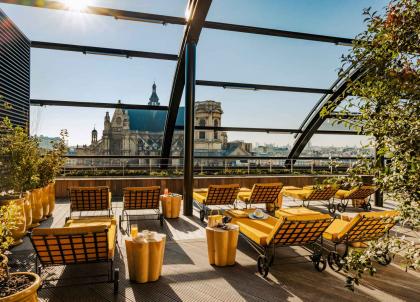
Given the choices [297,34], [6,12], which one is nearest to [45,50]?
[6,12]

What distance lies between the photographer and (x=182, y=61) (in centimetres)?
921

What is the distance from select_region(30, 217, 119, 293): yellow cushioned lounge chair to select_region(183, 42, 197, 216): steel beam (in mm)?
3700

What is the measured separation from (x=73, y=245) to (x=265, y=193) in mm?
4677

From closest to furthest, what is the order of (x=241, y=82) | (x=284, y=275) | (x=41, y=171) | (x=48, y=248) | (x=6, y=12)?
(x=48, y=248) → (x=284, y=275) → (x=41, y=171) → (x=6, y=12) → (x=241, y=82)

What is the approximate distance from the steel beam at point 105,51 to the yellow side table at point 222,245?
6.92 m

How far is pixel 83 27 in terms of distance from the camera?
883 cm

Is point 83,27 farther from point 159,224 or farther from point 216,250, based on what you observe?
point 216,250

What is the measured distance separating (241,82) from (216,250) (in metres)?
8.04

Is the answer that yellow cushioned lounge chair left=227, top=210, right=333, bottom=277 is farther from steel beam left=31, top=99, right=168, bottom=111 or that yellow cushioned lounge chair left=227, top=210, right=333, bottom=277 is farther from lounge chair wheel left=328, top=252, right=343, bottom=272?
steel beam left=31, top=99, right=168, bottom=111

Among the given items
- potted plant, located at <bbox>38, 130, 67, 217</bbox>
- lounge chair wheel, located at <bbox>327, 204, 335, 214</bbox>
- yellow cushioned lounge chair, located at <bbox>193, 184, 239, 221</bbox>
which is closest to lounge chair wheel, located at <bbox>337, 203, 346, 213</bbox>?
lounge chair wheel, located at <bbox>327, 204, 335, 214</bbox>

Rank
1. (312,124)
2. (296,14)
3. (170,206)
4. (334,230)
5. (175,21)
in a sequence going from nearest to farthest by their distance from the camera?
(334,230) < (170,206) < (175,21) < (296,14) < (312,124)

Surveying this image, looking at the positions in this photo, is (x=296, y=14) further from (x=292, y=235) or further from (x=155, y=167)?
(x=155, y=167)

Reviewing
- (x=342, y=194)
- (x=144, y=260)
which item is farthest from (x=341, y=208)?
(x=144, y=260)

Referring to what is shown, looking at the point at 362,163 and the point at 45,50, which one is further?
the point at 45,50
